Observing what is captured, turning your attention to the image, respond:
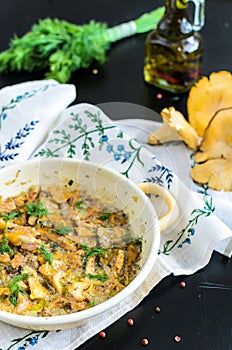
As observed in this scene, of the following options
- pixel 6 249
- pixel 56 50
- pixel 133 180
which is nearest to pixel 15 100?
pixel 56 50

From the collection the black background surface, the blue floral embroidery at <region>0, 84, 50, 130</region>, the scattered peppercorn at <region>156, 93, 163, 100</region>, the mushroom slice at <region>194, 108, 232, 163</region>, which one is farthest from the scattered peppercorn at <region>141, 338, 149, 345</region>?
the scattered peppercorn at <region>156, 93, 163, 100</region>

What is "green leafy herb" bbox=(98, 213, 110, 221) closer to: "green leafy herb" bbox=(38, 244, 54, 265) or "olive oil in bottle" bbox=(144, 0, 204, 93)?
"green leafy herb" bbox=(38, 244, 54, 265)

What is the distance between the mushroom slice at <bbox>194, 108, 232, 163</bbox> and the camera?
1.52m

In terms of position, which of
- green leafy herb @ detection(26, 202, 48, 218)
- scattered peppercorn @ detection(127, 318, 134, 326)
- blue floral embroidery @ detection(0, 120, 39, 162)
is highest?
blue floral embroidery @ detection(0, 120, 39, 162)

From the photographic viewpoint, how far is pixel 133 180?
1.49 meters

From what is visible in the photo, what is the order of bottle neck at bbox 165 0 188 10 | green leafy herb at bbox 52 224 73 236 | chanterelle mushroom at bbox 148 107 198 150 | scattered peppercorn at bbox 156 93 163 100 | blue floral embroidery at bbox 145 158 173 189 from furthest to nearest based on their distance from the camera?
scattered peppercorn at bbox 156 93 163 100
bottle neck at bbox 165 0 188 10
chanterelle mushroom at bbox 148 107 198 150
blue floral embroidery at bbox 145 158 173 189
green leafy herb at bbox 52 224 73 236

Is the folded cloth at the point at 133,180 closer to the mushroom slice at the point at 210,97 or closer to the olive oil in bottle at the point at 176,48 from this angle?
the mushroom slice at the point at 210,97

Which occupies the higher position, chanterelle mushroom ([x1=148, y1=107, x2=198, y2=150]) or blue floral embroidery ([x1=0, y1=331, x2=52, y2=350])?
chanterelle mushroom ([x1=148, y1=107, x2=198, y2=150])

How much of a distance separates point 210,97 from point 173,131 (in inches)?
4.8

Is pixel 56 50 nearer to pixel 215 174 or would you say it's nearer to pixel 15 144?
pixel 15 144

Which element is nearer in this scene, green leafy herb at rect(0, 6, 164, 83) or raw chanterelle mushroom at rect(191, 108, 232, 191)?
raw chanterelle mushroom at rect(191, 108, 232, 191)

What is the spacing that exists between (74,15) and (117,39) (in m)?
0.22

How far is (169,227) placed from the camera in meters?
1.42

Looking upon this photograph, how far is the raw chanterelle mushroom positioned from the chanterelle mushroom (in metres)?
0.04
